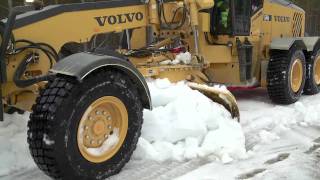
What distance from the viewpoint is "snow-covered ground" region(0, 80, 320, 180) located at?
180 inches

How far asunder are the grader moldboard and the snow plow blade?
0.01m

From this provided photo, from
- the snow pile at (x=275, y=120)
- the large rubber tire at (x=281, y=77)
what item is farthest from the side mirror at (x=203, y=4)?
the large rubber tire at (x=281, y=77)

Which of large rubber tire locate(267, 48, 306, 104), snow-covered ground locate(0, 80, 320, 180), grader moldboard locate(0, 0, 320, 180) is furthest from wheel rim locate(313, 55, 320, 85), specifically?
snow-covered ground locate(0, 80, 320, 180)

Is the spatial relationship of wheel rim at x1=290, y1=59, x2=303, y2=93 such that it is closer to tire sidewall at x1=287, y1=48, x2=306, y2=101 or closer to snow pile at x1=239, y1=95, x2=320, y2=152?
tire sidewall at x1=287, y1=48, x2=306, y2=101

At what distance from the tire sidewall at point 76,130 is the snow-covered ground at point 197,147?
18cm

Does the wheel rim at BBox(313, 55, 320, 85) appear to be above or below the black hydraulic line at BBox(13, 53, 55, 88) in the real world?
below

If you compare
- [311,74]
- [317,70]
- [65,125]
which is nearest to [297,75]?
[311,74]

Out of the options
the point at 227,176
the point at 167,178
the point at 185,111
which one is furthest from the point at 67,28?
the point at 227,176

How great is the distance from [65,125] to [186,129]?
170 centimetres

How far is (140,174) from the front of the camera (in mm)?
4543

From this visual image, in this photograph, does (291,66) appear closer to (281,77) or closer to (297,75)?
(281,77)

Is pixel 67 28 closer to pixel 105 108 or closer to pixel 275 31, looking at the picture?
pixel 105 108

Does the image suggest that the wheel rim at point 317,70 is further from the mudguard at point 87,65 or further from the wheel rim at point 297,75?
the mudguard at point 87,65

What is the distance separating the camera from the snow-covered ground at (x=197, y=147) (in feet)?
15.0
